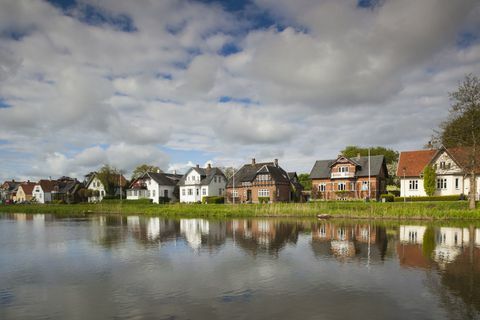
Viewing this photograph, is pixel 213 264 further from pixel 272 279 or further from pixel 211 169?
pixel 211 169

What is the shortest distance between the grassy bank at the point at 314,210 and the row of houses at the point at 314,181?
624 centimetres

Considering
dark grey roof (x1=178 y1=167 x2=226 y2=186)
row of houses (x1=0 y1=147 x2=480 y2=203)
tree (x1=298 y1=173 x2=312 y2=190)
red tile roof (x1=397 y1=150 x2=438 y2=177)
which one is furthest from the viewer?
tree (x1=298 y1=173 x2=312 y2=190)

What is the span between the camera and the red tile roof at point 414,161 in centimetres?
5391

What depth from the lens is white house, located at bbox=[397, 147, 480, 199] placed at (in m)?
50.3

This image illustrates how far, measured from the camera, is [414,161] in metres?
55.5

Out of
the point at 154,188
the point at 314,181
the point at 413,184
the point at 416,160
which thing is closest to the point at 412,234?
the point at 413,184

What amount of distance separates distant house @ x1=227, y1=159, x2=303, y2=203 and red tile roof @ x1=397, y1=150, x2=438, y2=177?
18.1 meters

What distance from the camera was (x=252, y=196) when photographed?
6456cm

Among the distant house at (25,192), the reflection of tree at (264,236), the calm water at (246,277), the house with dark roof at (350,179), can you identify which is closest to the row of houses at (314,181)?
the house with dark roof at (350,179)

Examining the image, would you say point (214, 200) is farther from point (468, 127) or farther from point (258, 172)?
point (468, 127)

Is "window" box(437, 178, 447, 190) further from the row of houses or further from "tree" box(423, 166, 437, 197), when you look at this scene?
"tree" box(423, 166, 437, 197)

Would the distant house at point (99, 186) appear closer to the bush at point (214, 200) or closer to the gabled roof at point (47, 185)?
the gabled roof at point (47, 185)

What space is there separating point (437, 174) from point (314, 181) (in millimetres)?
17595

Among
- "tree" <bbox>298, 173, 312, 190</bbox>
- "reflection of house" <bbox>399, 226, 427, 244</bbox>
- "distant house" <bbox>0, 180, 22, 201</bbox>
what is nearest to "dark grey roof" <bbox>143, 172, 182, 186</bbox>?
"tree" <bbox>298, 173, 312, 190</bbox>
